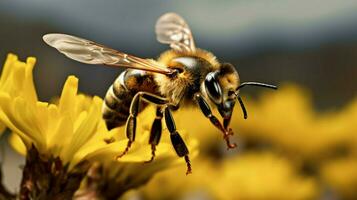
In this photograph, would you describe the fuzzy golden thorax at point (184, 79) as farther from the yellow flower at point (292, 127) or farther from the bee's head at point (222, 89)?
the yellow flower at point (292, 127)

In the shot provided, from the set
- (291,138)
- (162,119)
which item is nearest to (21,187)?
(162,119)

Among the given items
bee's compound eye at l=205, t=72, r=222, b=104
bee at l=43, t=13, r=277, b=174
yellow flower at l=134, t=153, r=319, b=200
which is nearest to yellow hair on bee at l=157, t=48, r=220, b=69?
bee at l=43, t=13, r=277, b=174

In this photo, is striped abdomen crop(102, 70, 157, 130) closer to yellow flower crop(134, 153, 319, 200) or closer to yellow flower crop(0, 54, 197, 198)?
yellow flower crop(0, 54, 197, 198)

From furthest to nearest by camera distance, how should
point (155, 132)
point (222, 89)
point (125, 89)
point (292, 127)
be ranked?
point (292, 127), point (125, 89), point (222, 89), point (155, 132)

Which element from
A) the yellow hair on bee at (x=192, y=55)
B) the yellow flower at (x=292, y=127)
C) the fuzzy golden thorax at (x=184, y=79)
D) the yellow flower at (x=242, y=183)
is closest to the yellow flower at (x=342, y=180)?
the yellow flower at (x=242, y=183)

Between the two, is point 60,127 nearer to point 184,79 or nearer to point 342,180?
point 184,79

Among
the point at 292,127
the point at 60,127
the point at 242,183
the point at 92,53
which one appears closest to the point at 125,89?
the point at 92,53
